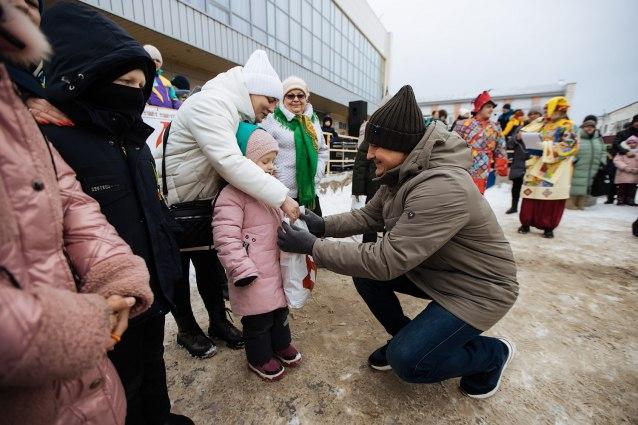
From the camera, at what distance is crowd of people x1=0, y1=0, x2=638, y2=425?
59cm

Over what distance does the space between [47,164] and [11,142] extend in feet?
0.28

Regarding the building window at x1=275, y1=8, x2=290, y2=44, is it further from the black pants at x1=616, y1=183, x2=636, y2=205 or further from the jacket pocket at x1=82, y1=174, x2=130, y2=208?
the jacket pocket at x1=82, y1=174, x2=130, y2=208

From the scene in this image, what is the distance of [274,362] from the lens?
1767 millimetres

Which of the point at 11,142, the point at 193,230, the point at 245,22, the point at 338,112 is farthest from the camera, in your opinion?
the point at 338,112

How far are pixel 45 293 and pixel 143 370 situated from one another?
2.97ft

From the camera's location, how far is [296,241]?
1.56 meters

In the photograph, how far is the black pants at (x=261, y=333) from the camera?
1688 millimetres

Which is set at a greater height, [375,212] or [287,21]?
[287,21]

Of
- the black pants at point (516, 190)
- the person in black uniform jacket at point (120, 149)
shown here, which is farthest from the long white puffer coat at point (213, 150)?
the black pants at point (516, 190)

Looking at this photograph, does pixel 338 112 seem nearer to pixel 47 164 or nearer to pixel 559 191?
pixel 559 191

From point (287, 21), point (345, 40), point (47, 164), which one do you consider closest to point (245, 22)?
point (287, 21)

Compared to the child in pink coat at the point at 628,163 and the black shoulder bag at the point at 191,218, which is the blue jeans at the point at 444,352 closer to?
the black shoulder bag at the point at 191,218

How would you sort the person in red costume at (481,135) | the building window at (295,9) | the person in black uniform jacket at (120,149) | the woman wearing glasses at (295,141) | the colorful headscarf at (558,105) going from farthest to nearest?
the building window at (295,9) < the colorful headscarf at (558,105) < the person in red costume at (481,135) < the woman wearing glasses at (295,141) < the person in black uniform jacket at (120,149)

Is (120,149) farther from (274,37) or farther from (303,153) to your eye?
(274,37)
